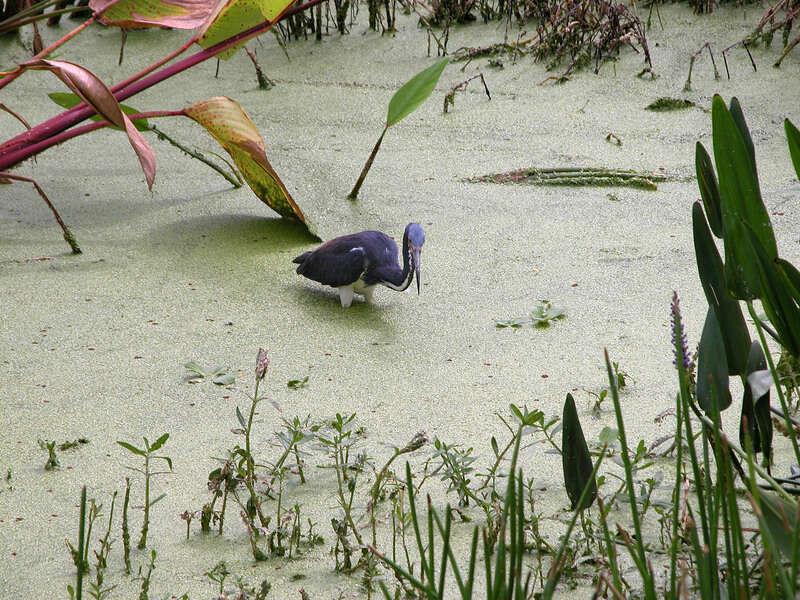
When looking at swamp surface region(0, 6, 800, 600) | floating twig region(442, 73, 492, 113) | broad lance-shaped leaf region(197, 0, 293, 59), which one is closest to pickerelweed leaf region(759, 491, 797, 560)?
swamp surface region(0, 6, 800, 600)

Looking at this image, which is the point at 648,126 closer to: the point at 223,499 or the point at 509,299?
the point at 509,299

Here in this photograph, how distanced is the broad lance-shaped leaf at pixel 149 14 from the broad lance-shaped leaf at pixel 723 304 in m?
1.75

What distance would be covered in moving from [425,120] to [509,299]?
4.48ft

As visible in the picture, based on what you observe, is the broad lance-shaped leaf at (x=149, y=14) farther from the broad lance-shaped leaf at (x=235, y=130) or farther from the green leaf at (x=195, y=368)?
the green leaf at (x=195, y=368)

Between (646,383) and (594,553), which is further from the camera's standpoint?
(646,383)

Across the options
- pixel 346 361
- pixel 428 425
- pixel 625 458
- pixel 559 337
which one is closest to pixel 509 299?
pixel 559 337

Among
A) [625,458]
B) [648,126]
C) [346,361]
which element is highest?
[625,458]

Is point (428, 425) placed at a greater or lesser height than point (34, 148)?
lesser

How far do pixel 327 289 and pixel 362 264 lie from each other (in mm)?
214

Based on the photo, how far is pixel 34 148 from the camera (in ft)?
7.66

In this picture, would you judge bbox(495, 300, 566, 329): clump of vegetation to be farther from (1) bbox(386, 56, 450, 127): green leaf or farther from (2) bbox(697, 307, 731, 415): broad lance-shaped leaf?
(2) bbox(697, 307, 731, 415): broad lance-shaped leaf

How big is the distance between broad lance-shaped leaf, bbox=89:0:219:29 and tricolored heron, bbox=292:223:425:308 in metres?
0.75

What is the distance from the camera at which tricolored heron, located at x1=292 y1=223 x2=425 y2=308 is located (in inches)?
84.7

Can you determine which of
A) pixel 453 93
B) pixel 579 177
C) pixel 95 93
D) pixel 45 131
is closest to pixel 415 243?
pixel 95 93
